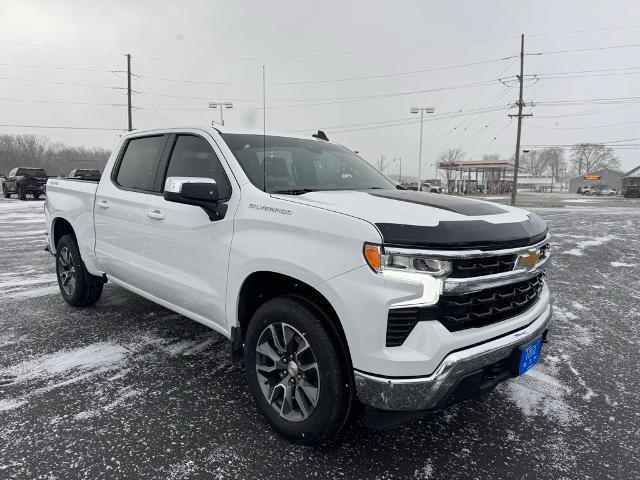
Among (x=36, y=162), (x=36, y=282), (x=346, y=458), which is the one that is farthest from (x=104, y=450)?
(x=36, y=162)

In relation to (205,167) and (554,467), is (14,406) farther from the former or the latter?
(554,467)

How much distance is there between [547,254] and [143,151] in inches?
130

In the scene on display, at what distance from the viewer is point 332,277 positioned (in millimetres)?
2193

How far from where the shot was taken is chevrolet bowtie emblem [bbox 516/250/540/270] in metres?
2.40

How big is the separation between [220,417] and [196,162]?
1.78m

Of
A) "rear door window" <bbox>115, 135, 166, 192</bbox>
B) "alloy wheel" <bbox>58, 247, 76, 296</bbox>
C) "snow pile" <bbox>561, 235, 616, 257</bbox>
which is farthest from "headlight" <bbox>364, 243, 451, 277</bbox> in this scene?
"snow pile" <bbox>561, 235, 616, 257</bbox>

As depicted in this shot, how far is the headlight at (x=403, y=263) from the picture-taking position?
81.0 inches

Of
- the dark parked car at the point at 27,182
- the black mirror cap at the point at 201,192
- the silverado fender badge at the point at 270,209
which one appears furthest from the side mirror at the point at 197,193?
the dark parked car at the point at 27,182

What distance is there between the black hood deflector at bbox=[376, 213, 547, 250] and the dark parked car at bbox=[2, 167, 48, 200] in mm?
26398

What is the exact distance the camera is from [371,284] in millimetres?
2066

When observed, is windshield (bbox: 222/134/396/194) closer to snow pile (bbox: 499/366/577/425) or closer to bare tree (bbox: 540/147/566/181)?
snow pile (bbox: 499/366/577/425)

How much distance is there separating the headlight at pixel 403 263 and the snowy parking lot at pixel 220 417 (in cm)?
111

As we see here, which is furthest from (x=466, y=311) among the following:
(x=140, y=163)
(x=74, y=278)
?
(x=74, y=278)

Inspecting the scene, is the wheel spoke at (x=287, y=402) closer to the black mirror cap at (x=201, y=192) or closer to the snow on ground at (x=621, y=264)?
the black mirror cap at (x=201, y=192)
